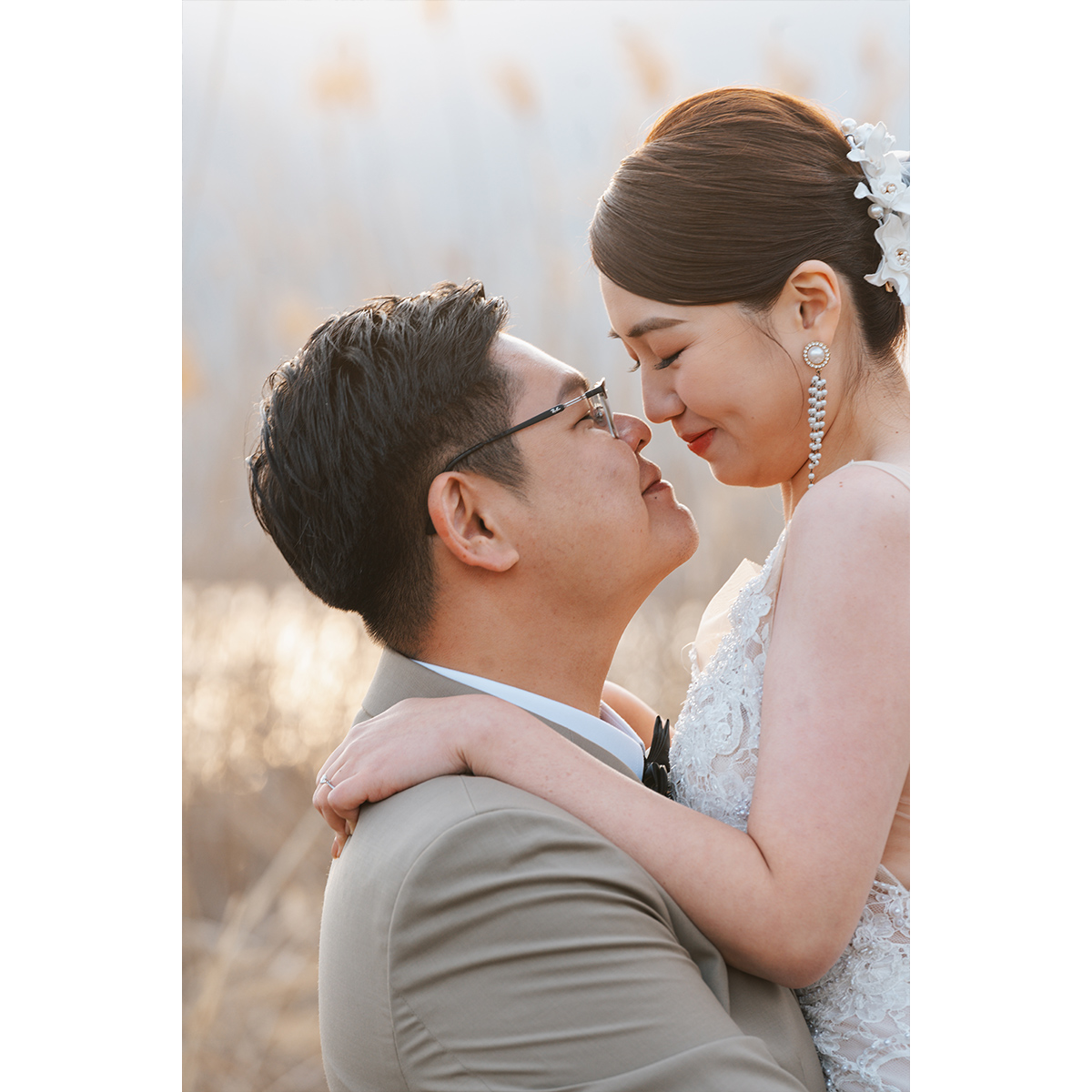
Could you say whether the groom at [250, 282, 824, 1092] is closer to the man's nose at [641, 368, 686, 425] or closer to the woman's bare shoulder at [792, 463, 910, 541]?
the man's nose at [641, 368, 686, 425]

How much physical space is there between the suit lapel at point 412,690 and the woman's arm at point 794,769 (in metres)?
0.13

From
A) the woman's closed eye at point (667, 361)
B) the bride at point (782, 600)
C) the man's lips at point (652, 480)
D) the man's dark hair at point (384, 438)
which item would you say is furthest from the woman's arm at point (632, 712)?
→ the woman's closed eye at point (667, 361)

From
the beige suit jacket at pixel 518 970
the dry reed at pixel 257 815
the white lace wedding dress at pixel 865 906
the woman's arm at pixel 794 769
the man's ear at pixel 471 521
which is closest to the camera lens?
the beige suit jacket at pixel 518 970

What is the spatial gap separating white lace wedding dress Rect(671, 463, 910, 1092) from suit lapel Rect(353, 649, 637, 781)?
0.15 metres

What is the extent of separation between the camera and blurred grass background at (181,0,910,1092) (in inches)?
103

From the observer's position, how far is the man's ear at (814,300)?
1.81m

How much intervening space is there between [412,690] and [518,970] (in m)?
0.53

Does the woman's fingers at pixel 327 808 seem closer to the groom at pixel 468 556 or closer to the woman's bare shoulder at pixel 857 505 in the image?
the groom at pixel 468 556

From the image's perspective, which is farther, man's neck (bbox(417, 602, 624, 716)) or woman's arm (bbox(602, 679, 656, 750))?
woman's arm (bbox(602, 679, 656, 750))

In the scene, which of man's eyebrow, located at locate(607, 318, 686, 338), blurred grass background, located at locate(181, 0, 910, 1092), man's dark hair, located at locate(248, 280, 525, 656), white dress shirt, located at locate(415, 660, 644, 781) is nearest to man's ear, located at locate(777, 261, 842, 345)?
man's eyebrow, located at locate(607, 318, 686, 338)

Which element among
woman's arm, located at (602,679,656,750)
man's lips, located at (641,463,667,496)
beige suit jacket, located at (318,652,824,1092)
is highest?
man's lips, located at (641,463,667,496)

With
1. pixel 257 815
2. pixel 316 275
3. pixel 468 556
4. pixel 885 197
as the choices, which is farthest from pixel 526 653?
pixel 316 275
